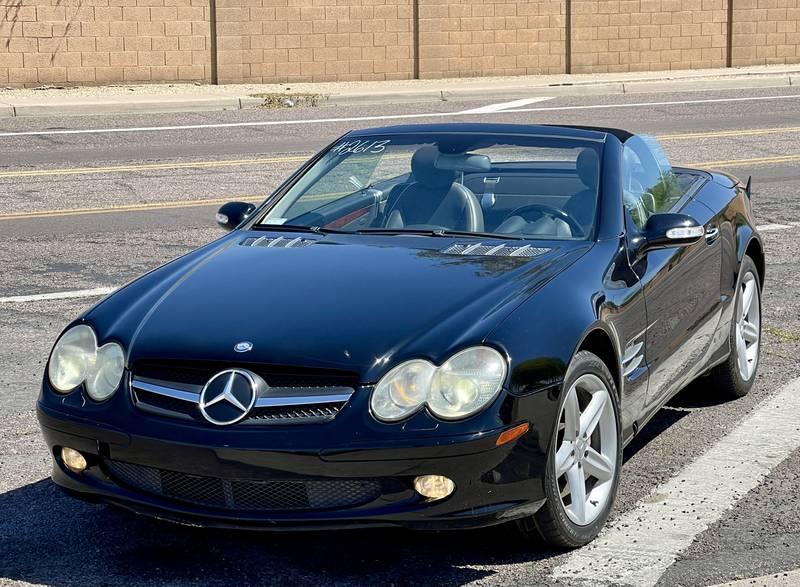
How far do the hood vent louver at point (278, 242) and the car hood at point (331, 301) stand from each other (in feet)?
0.12

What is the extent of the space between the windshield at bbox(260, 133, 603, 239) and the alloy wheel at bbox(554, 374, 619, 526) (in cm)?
90

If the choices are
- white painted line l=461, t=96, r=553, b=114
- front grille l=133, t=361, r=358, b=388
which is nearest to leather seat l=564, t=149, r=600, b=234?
front grille l=133, t=361, r=358, b=388

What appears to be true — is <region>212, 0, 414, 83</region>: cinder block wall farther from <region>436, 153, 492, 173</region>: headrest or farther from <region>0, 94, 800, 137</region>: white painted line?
<region>436, 153, 492, 173</region>: headrest

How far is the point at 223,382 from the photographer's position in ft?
14.3

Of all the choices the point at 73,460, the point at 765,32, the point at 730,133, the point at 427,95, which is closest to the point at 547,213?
the point at 73,460

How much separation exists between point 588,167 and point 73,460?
254 cm

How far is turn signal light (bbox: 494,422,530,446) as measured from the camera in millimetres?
4277

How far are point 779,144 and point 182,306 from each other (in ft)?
44.2

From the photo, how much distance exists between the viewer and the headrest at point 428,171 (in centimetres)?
597

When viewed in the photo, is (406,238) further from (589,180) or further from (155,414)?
(155,414)

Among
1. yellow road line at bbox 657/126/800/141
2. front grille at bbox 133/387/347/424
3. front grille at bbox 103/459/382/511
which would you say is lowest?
yellow road line at bbox 657/126/800/141

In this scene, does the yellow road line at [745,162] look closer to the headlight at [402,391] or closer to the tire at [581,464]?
the tire at [581,464]

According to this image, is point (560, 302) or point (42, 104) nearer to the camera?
point (560, 302)

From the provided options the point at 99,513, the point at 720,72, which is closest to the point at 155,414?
the point at 99,513
